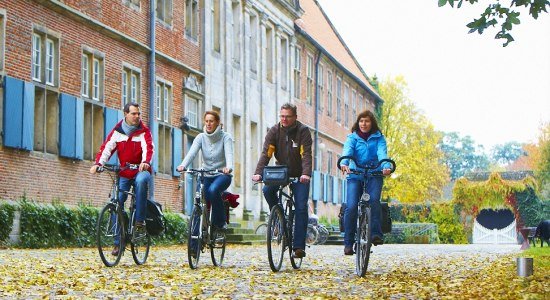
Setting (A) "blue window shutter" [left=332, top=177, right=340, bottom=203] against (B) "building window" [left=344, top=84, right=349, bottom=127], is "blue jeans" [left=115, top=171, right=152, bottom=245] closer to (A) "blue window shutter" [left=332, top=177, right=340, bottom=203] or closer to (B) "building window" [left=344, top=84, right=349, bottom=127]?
(A) "blue window shutter" [left=332, top=177, right=340, bottom=203]

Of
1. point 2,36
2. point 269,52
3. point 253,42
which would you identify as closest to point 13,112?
point 2,36

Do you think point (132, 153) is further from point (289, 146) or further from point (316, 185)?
point (316, 185)

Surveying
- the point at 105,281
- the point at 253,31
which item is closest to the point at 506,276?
the point at 105,281

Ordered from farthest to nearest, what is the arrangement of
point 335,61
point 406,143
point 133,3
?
1. point 406,143
2. point 335,61
3. point 133,3

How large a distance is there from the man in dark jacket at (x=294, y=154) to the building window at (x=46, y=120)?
8133 mm

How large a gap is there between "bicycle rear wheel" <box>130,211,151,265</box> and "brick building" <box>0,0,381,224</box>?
601 centimetres

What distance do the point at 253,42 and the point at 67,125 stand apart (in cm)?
1498

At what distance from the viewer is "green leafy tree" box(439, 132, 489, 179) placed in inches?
4970

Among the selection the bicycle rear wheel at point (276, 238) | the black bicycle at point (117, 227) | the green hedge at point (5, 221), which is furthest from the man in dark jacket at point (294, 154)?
the green hedge at point (5, 221)

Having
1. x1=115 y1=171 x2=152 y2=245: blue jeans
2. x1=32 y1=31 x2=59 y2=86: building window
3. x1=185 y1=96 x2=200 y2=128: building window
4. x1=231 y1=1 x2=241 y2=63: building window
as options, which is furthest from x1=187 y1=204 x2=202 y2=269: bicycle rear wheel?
x1=231 y1=1 x2=241 y2=63: building window

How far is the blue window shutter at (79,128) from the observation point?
69.4 ft

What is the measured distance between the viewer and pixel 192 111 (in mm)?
29062

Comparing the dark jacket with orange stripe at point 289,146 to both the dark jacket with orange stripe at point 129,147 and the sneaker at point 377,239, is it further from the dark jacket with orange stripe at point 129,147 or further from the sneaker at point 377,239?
the sneaker at point 377,239

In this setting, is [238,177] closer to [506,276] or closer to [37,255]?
[37,255]
